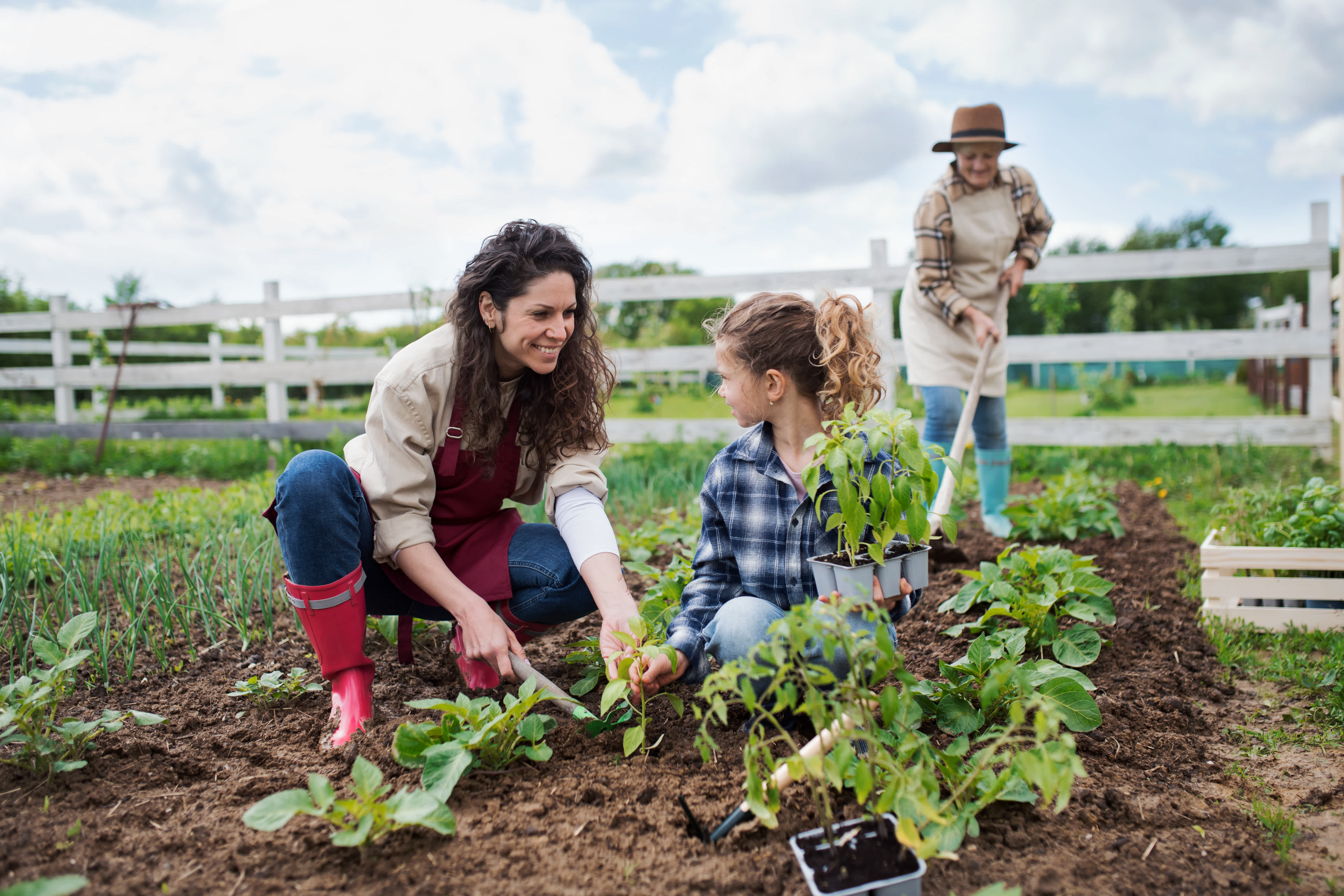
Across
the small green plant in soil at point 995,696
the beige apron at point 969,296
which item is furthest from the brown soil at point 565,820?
the beige apron at point 969,296

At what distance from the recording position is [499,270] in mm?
1847

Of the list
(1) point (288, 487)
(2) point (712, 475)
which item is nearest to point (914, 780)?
(2) point (712, 475)

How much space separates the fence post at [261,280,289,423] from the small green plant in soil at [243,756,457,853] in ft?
18.7

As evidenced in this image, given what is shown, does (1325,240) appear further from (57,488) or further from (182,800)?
(57,488)

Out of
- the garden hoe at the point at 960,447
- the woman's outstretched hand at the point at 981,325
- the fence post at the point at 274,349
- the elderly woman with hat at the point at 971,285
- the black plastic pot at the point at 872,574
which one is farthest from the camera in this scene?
the fence post at the point at 274,349

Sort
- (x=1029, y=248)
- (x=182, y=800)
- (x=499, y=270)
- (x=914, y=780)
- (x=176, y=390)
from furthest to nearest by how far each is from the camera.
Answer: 1. (x=176, y=390)
2. (x=1029, y=248)
3. (x=499, y=270)
4. (x=182, y=800)
5. (x=914, y=780)

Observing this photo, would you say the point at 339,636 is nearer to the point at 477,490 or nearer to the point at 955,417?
the point at 477,490

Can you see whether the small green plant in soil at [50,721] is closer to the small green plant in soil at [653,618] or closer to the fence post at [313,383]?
the small green plant in soil at [653,618]

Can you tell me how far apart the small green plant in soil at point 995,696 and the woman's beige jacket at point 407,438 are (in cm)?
111

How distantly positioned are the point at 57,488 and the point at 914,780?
20.4ft

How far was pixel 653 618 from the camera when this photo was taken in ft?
6.21

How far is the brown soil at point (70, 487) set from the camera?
4789 millimetres

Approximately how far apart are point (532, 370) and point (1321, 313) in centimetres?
487

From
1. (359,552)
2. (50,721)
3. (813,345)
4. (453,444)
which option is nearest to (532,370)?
(453,444)
